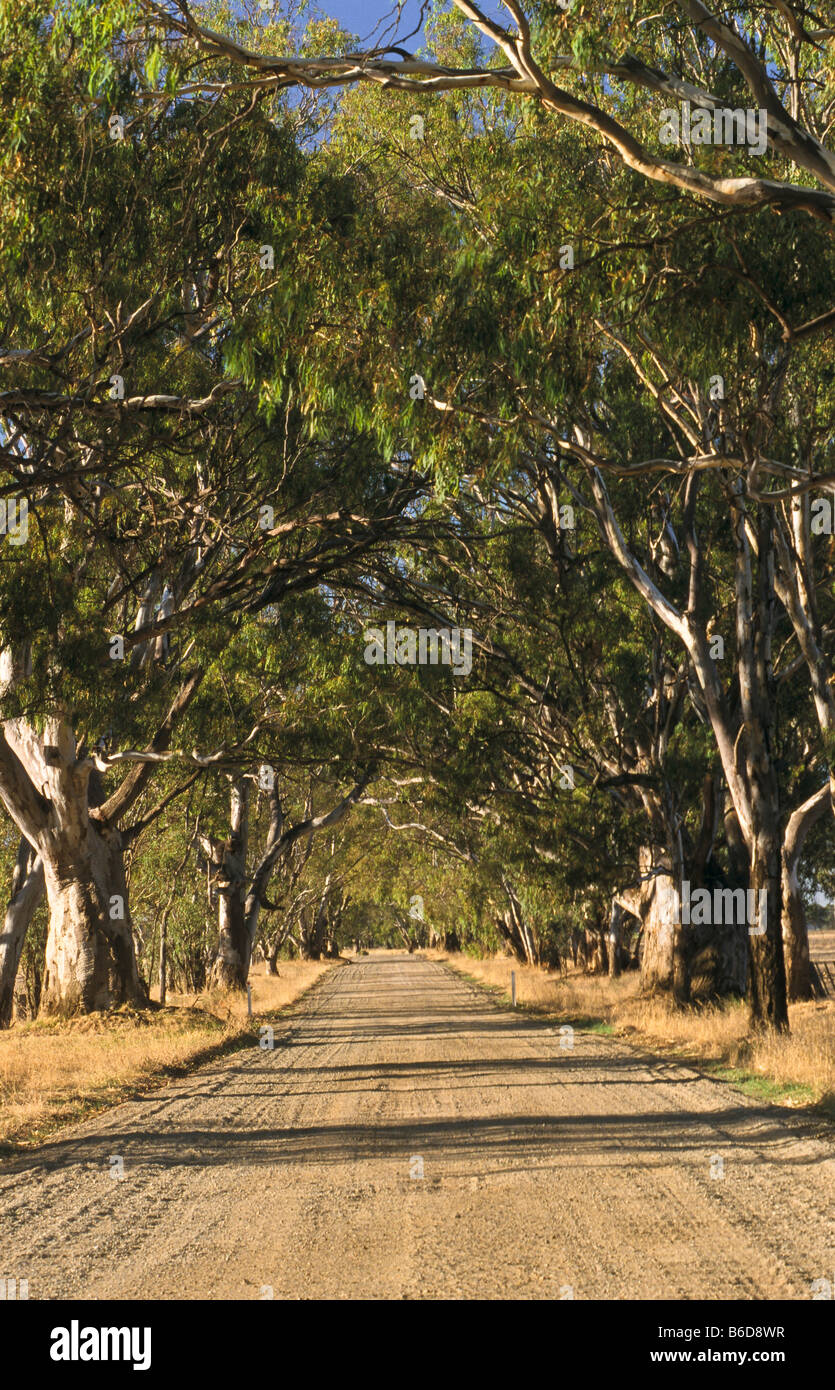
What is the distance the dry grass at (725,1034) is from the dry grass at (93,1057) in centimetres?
619

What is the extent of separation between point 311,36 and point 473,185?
13.8 feet

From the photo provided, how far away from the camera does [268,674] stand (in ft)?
72.3

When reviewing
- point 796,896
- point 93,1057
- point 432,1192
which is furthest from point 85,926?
point 432,1192

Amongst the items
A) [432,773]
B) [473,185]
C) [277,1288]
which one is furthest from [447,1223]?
[432,773]

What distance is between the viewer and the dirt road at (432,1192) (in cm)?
580

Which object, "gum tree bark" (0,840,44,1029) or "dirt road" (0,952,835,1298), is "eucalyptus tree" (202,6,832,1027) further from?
"gum tree bark" (0,840,44,1029)

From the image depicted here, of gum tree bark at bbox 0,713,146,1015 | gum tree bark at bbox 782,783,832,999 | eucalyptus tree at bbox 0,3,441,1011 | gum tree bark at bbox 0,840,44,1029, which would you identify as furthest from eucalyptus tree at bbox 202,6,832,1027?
gum tree bark at bbox 0,840,44,1029

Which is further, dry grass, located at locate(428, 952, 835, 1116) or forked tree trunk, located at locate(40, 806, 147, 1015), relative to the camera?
forked tree trunk, located at locate(40, 806, 147, 1015)

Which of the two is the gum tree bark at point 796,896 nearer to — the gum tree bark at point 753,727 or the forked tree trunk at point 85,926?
the gum tree bark at point 753,727

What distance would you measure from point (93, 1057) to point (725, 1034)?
775 cm

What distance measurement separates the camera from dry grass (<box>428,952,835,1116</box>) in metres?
12.1

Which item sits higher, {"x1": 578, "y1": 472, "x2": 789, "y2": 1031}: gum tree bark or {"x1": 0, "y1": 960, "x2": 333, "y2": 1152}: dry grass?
{"x1": 578, "y1": 472, "x2": 789, "y2": 1031}: gum tree bark

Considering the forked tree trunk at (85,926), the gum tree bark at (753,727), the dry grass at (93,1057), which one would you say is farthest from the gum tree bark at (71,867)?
the gum tree bark at (753,727)

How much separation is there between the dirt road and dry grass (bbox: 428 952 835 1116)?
624 millimetres
